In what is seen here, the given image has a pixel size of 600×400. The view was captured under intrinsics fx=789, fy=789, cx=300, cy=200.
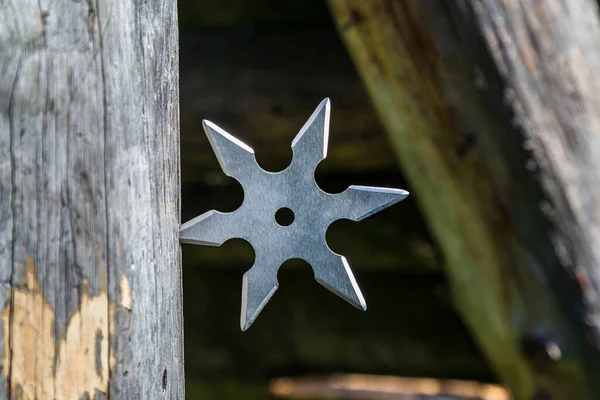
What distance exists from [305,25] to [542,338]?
118cm

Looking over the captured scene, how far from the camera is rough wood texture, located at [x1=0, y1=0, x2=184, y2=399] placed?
2.72 feet

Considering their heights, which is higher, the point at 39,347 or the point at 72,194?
the point at 72,194

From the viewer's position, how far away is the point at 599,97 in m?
1.50

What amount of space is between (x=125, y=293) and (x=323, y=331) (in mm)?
1771

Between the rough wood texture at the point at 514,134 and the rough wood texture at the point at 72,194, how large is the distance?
0.73 m

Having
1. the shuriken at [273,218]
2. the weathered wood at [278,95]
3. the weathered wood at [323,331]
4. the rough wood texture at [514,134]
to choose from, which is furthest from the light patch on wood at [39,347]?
the weathered wood at [323,331]

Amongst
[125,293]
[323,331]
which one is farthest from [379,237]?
[125,293]

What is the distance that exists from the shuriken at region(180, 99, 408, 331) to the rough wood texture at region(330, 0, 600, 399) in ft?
1.85

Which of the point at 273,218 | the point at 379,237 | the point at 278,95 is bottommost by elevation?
the point at 273,218

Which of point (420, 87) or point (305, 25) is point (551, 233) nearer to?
point (420, 87)

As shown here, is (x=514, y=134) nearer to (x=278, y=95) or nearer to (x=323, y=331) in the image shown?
(x=278, y=95)

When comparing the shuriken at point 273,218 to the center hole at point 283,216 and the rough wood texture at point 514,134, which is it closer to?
the rough wood texture at point 514,134

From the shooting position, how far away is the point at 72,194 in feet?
2.75

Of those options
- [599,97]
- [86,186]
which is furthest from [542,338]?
[86,186]
